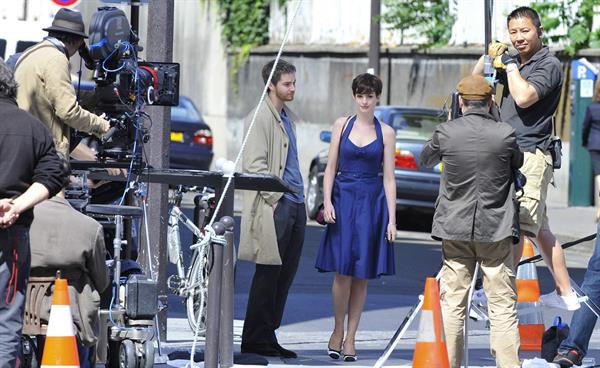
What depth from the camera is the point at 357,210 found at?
10.5 meters

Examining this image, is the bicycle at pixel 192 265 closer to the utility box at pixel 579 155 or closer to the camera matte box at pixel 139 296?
the camera matte box at pixel 139 296

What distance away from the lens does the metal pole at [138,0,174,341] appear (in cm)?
1083

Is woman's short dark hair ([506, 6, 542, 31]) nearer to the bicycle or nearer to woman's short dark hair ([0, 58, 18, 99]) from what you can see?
the bicycle

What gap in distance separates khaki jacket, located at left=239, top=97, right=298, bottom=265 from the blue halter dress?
436 mm

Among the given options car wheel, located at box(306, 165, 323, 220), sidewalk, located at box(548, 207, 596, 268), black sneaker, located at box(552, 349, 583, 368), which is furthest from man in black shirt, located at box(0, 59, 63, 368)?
Answer: car wheel, located at box(306, 165, 323, 220)

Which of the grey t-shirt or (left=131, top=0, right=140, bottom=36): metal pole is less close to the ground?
(left=131, top=0, right=140, bottom=36): metal pole

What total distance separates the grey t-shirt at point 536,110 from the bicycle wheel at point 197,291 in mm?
2094

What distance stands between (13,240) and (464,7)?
2320cm

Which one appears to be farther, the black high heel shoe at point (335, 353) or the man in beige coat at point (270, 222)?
the black high heel shoe at point (335, 353)

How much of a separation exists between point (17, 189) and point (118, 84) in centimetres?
194

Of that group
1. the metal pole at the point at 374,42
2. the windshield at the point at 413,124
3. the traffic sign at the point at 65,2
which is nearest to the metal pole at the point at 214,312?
the traffic sign at the point at 65,2

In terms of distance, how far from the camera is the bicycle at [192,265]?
34.9ft

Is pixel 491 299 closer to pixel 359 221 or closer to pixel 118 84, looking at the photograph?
pixel 359 221

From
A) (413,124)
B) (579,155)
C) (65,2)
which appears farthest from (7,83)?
(579,155)
